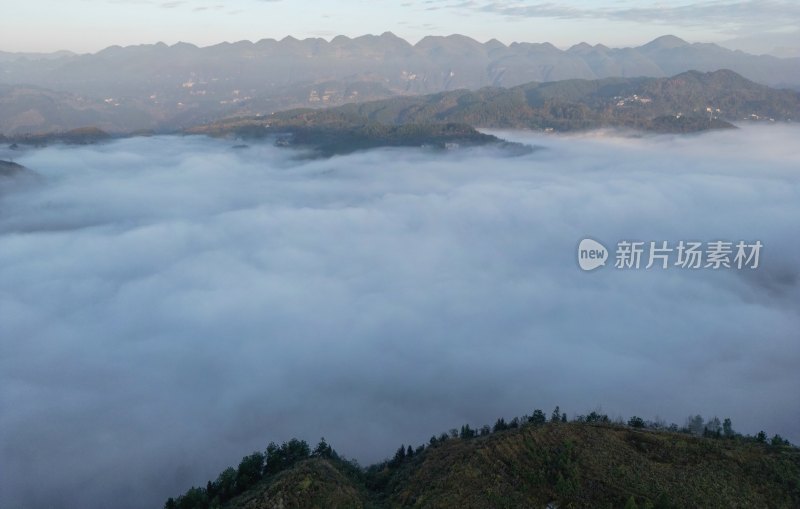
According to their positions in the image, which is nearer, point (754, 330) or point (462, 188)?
point (754, 330)

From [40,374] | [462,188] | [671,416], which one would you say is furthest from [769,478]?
[462,188]

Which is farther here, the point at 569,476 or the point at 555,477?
the point at 555,477

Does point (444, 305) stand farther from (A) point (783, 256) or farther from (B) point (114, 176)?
(B) point (114, 176)

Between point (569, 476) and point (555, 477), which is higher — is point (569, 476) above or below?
above

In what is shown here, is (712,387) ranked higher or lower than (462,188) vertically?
lower
